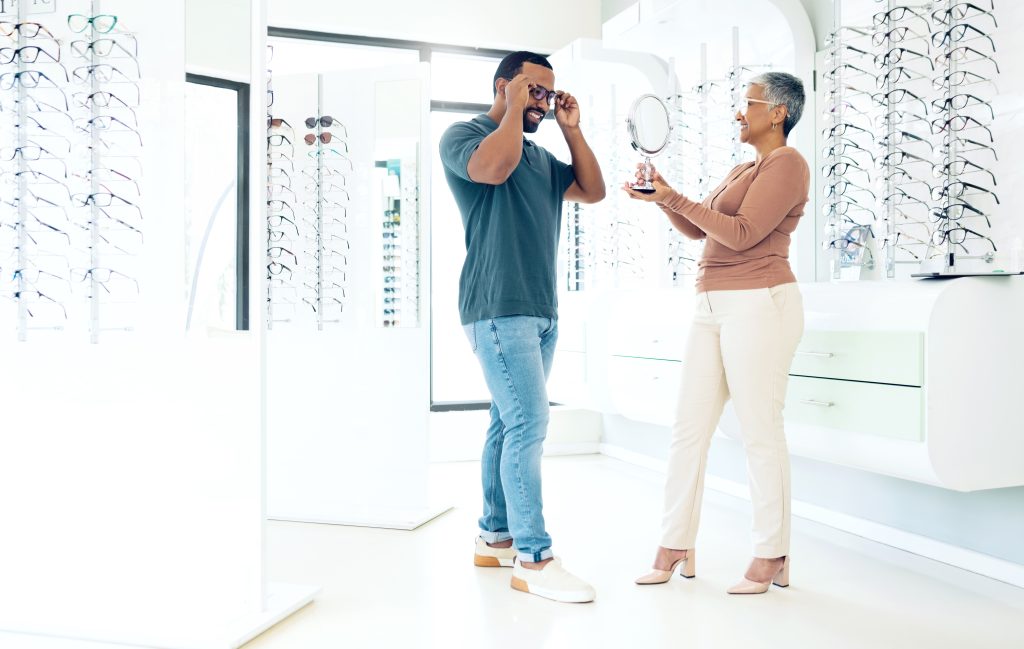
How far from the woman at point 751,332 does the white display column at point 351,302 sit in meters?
1.19

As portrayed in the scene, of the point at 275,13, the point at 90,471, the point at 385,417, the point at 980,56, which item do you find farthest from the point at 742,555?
the point at 275,13

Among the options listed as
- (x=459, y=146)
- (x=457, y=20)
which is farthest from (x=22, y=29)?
(x=457, y=20)

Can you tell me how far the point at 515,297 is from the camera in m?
2.35

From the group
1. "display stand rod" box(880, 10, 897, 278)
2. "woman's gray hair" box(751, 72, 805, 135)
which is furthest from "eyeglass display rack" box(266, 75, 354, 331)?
"display stand rod" box(880, 10, 897, 278)

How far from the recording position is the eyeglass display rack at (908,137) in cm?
263

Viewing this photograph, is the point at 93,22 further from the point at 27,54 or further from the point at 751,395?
the point at 751,395

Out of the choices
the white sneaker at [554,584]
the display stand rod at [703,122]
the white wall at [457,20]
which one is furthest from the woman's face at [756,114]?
the white wall at [457,20]

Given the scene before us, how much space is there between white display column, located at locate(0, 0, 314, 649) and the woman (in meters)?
1.27

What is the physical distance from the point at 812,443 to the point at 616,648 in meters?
1.12

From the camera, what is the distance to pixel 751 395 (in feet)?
7.91

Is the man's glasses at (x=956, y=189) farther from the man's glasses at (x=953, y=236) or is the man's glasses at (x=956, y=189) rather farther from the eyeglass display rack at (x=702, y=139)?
the eyeglass display rack at (x=702, y=139)

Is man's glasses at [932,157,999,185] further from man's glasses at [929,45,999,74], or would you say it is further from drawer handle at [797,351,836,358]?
drawer handle at [797,351,836,358]

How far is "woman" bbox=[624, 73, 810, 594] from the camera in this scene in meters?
2.40

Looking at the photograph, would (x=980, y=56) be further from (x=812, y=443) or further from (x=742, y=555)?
(x=742, y=555)
